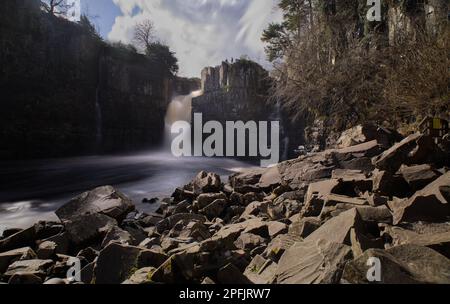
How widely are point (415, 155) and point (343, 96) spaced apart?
21.2 ft

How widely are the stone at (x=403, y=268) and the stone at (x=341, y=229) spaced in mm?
499

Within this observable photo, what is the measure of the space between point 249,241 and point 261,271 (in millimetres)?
874

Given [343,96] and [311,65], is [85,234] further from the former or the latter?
[311,65]

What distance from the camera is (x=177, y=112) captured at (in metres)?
30.5

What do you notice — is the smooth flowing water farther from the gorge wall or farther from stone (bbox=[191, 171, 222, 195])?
the gorge wall

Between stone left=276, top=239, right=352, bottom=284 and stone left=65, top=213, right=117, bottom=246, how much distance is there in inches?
141

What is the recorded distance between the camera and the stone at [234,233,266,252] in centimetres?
350

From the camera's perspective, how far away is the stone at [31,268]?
3.28m

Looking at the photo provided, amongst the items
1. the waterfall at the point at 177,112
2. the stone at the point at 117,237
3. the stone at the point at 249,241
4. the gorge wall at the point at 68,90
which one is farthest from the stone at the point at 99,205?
the waterfall at the point at 177,112

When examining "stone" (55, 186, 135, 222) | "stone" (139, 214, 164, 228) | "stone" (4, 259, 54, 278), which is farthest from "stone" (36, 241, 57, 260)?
"stone" (139, 214, 164, 228)

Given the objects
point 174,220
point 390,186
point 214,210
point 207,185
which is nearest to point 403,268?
point 390,186

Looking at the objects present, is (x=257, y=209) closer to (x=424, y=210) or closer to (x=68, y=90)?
(x=424, y=210)

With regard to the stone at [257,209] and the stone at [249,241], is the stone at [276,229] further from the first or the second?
the stone at [257,209]
